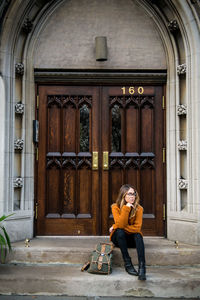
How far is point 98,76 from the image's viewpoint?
5691mm

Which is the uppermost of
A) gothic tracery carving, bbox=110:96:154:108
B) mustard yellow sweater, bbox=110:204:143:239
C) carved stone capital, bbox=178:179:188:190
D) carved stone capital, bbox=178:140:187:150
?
gothic tracery carving, bbox=110:96:154:108

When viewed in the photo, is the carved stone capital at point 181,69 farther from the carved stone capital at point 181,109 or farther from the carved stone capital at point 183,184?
the carved stone capital at point 183,184

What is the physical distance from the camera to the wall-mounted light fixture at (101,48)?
551 centimetres

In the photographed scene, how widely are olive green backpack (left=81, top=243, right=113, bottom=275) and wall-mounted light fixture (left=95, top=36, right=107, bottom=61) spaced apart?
2.76m

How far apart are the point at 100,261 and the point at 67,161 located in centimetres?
180

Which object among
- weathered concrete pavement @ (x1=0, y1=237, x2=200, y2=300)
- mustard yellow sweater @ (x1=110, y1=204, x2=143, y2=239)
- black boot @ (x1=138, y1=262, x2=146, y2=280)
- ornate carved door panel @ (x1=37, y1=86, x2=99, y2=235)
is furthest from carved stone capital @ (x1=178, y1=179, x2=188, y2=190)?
black boot @ (x1=138, y1=262, x2=146, y2=280)

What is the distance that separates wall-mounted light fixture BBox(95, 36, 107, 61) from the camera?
551 centimetres

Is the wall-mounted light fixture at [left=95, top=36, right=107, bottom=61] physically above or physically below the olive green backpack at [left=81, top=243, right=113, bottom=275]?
above

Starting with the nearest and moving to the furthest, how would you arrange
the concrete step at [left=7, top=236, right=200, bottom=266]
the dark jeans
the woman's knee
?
1. the dark jeans
2. the woman's knee
3. the concrete step at [left=7, top=236, right=200, bottom=266]

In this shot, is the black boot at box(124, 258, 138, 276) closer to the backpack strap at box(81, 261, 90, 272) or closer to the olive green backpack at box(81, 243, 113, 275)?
the olive green backpack at box(81, 243, 113, 275)

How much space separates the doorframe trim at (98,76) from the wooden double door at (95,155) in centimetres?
11

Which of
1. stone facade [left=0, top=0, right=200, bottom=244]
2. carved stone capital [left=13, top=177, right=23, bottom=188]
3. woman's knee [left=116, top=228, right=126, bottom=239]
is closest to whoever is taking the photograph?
woman's knee [left=116, top=228, right=126, bottom=239]

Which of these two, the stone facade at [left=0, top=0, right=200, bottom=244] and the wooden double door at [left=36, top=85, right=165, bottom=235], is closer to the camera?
the stone facade at [left=0, top=0, right=200, bottom=244]

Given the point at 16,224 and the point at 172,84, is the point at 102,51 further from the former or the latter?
the point at 16,224
